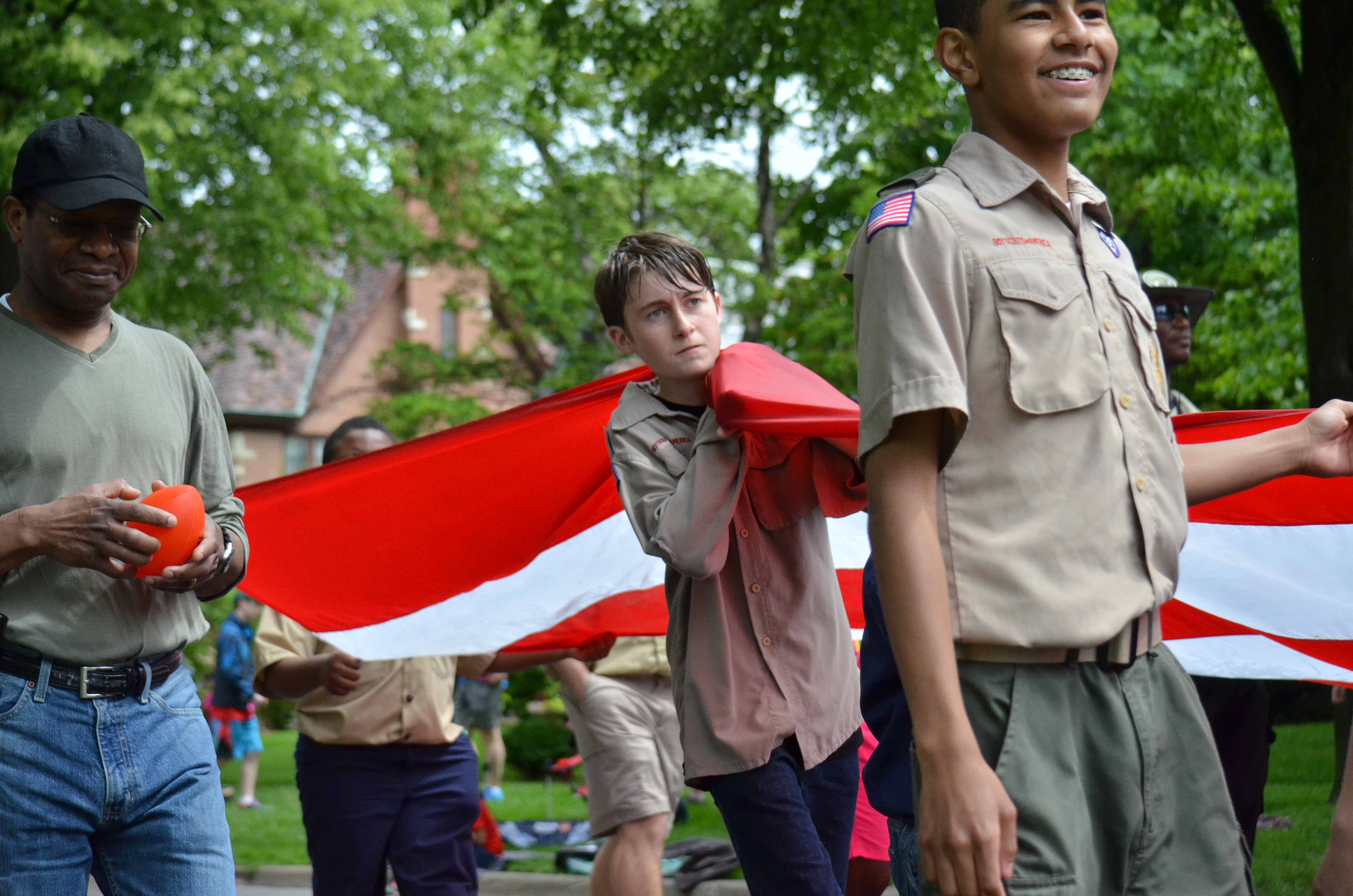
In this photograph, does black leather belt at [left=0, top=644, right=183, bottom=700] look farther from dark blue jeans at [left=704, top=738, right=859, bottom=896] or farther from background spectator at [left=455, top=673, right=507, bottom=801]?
background spectator at [left=455, top=673, right=507, bottom=801]

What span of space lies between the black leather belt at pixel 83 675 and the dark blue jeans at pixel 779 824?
132 cm

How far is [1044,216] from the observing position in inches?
89.2

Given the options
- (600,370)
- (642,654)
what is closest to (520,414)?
(642,654)

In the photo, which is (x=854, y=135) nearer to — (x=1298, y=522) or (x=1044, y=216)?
(x=1298, y=522)

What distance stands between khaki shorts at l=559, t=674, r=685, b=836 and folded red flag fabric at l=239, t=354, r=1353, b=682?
65 centimetres

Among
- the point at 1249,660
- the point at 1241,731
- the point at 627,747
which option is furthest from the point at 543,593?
the point at 1241,731

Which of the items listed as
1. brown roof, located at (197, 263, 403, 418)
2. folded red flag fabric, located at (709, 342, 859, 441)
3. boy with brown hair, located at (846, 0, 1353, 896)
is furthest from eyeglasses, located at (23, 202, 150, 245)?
brown roof, located at (197, 263, 403, 418)

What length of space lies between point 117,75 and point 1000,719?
16.3 m

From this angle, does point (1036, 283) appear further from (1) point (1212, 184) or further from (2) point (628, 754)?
(1) point (1212, 184)

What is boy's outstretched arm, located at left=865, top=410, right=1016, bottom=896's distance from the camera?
6.20ft

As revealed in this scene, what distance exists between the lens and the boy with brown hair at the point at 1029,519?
1.98 meters

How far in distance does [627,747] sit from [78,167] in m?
Result: 3.49

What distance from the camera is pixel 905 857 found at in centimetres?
227

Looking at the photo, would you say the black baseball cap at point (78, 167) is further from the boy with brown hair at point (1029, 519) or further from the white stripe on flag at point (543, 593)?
the white stripe on flag at point (543, 593)
